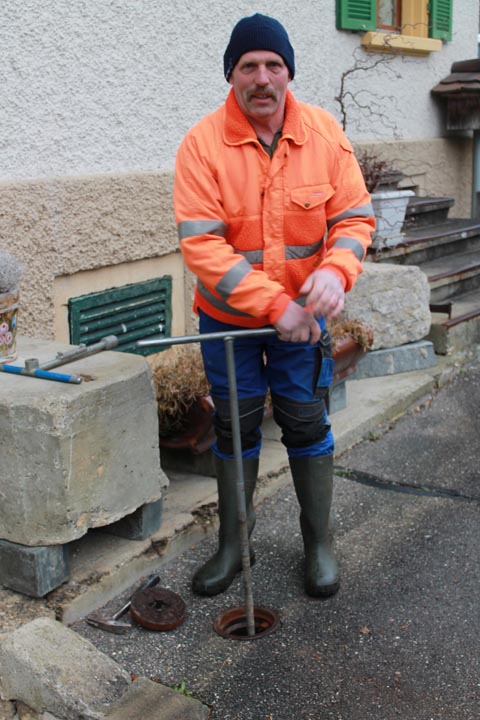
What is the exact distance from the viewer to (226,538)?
3.24m

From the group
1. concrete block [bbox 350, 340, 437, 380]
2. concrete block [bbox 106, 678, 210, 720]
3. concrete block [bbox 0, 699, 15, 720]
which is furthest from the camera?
concrete block [bbox 350, 340, 437, 380]

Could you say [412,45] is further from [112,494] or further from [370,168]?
[112,494]

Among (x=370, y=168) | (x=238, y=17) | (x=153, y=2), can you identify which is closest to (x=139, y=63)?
(x=153, y=2)

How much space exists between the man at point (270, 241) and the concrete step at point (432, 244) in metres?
3.22

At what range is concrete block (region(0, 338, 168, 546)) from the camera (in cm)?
285

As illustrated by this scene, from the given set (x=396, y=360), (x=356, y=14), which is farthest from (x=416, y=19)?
(x=396, y=360)

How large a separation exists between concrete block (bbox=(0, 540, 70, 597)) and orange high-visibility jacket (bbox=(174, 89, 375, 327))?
38.0 inches

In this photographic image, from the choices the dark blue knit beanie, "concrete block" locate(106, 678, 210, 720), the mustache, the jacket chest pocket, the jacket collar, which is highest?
the dark blue knit beanie

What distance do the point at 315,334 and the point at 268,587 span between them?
98cm

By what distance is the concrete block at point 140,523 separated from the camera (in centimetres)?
331

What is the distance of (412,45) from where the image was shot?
7.60m

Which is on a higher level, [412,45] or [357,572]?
[412,45]

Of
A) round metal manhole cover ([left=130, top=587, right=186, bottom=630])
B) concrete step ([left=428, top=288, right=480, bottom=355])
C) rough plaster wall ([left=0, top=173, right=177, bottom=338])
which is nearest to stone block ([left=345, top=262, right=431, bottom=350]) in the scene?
concrete step ([left=428, top=288, right=480, bottom=355])

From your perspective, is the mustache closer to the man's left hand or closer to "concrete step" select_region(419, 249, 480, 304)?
the man's left hand
